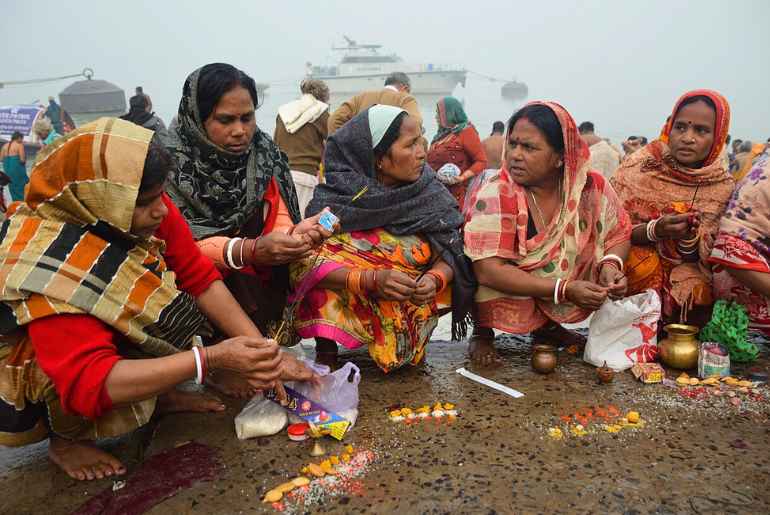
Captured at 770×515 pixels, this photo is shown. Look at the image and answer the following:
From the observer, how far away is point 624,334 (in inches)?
119

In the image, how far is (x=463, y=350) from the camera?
343 cm

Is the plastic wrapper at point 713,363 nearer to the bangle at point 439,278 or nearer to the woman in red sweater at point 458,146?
the bangle at point 439,278

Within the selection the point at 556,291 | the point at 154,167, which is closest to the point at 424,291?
the point at 556,291

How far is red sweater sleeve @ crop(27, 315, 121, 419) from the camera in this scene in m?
1.73

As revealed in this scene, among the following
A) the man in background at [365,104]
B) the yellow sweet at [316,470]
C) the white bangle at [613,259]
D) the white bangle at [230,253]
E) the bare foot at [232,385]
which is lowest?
the bare foot at [232,385]

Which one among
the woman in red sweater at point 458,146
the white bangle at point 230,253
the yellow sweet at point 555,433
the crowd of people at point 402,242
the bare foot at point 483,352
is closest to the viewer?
the yellow sweet at point 555,433

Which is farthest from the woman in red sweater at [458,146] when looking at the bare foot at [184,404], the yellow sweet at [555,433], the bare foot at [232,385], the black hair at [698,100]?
the bare foot at [184,404]

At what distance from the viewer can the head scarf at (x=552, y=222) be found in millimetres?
3064

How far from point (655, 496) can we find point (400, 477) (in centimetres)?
90

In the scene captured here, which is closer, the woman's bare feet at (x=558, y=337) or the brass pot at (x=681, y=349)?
the brass pot at (x=681, y=349)

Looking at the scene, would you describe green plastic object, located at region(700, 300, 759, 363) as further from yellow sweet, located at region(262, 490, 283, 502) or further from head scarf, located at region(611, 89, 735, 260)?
Result: yellow sweet, located at region(262, 490, 283, 502)

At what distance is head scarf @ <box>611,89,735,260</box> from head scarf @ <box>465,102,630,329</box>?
0.35 m

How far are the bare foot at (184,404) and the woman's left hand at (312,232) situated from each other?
→ 902mm

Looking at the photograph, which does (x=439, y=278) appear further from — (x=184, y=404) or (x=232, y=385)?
(x=184, y=404)
